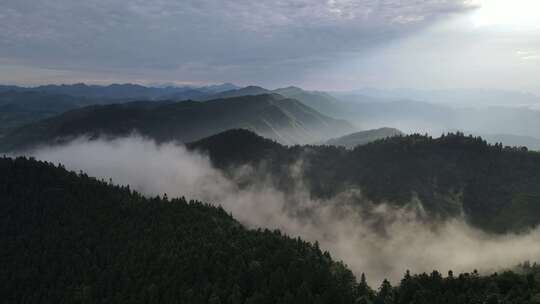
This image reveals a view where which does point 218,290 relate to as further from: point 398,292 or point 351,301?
point 398,292

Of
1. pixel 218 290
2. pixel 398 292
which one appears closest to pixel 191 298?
pixel 218 290

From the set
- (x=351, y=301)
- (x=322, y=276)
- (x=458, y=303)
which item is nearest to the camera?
(x=458, y=303)

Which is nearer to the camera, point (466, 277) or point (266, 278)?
point (466, 277)

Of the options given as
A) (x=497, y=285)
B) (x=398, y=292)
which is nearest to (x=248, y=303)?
(x=398, y=292)

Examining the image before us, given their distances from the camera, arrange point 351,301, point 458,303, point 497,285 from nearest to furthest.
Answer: point 458,303 → point 497,285 → point 351,301

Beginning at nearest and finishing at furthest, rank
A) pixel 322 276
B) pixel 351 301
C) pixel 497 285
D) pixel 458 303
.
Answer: pixel 458 303 < pixel 497 285 < pixel 351 301 < pixel 322 276

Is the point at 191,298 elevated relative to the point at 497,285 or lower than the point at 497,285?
lower

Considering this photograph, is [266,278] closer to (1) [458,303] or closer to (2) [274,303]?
(2) [274,303]

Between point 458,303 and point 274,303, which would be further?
point 274,303

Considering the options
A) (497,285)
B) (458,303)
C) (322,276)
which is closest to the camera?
(458,303)
